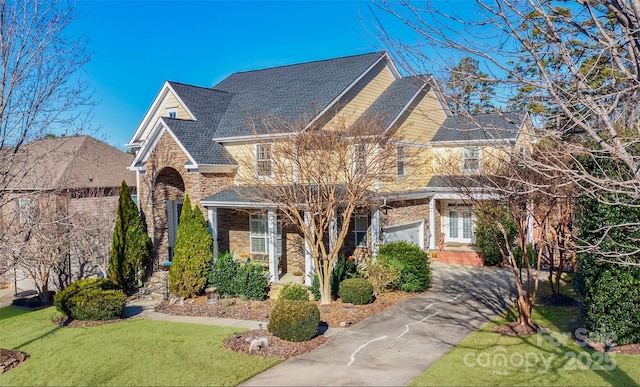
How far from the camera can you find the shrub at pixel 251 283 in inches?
676

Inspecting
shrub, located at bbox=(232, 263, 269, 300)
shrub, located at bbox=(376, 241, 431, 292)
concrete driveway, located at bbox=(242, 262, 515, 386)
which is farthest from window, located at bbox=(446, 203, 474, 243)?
shrub, located at bbox=(232, 263, 269, 300)

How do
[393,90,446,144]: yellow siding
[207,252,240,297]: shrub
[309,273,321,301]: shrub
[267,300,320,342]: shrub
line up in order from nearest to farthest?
[267,300,320,342]: shrub, [309,273,321,301]: shrub, [207,252,240,297]: shrub, [393,90,446,144]: yellow siding

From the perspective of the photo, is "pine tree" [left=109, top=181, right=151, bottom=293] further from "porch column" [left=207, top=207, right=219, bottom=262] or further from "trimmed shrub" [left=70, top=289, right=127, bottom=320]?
"trimmed shrub" [left=70, top=289, right=127, bottom=320]

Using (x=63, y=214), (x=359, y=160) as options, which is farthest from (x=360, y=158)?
(x=63, y=214)

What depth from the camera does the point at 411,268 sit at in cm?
1725

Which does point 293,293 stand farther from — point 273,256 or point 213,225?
point 213,225

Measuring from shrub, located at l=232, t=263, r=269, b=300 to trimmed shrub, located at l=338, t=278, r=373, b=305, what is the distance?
2953mm

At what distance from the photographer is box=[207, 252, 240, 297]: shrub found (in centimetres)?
1770

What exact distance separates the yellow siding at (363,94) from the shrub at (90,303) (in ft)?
32.1

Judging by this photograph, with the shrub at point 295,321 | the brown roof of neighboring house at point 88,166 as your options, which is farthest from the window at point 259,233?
the shrub at point 295,321

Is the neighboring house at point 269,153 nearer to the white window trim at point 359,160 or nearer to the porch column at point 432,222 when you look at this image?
the porch column at point 432,222

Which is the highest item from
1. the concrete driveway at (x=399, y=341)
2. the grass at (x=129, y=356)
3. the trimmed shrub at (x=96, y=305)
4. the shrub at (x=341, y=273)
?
the shrub at (x=341, y=273)

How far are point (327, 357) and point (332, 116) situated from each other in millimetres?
11479

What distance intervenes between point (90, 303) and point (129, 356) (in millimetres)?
4400
